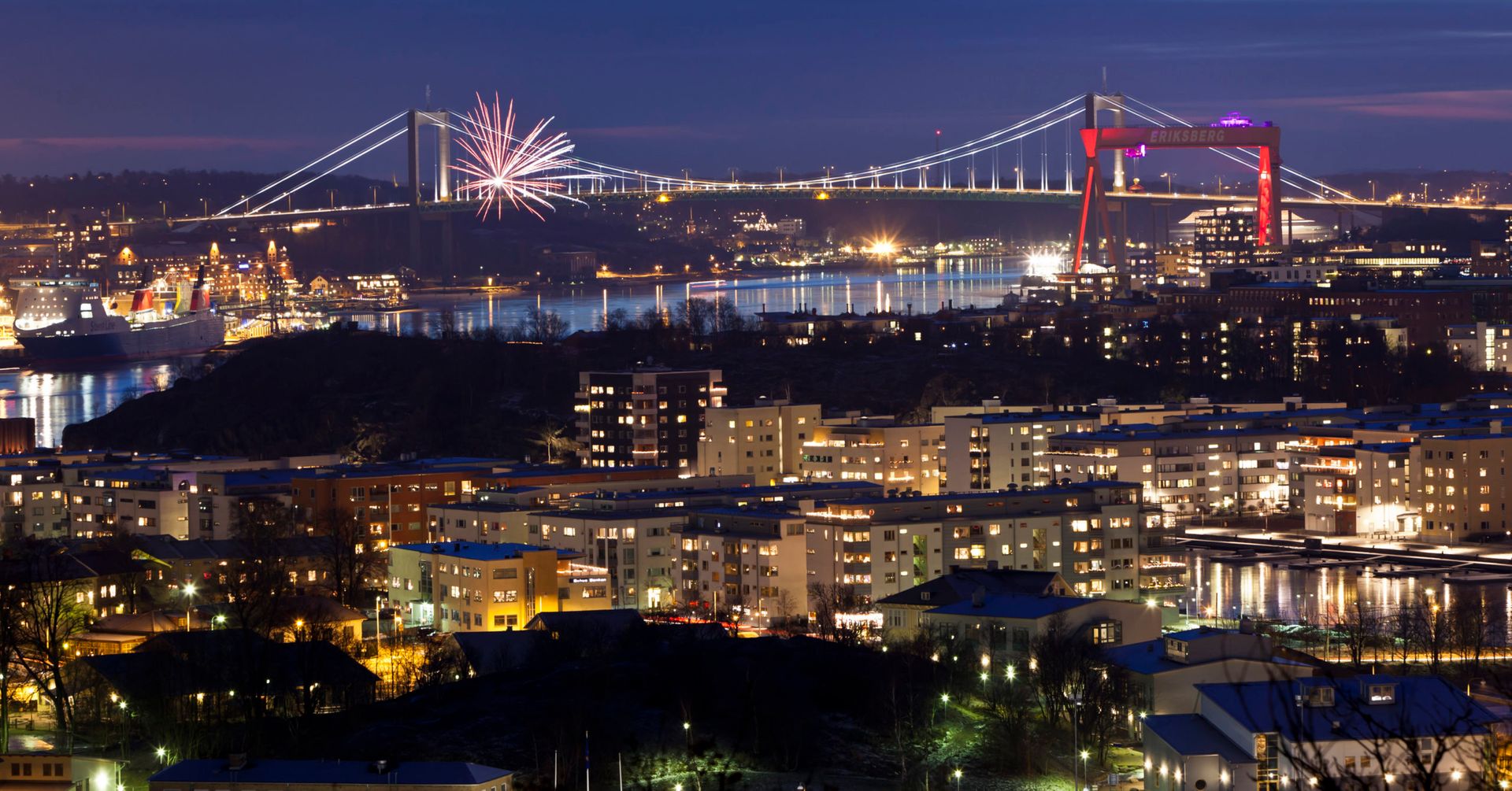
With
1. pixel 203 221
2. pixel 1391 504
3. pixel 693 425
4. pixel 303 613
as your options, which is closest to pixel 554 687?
pixel 303 613

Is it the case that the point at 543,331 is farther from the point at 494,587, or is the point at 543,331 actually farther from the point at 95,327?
the point at 494,587

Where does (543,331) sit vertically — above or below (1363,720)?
above

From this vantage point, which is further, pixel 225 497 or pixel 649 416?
pixel 649 416

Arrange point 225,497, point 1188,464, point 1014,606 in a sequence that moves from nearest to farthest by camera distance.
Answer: point 1014,606 < point 225,497 < point 1188,464

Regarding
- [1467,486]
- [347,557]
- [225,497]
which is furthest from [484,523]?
[1467,486]

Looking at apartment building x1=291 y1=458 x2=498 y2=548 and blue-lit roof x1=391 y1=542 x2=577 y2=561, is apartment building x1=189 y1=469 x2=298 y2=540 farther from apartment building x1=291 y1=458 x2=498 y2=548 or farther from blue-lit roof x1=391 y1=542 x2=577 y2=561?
blue-lit roof x1=391 y1=542 x2=577 y2=561

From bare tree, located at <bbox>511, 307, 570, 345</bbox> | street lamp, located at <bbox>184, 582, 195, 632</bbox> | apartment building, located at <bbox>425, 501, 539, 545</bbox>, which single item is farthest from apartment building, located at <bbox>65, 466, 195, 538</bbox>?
bare tree, located at <bbox>511, 307, 570, 345</bbox>

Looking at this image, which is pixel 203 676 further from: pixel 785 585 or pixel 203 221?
pixel 203 221

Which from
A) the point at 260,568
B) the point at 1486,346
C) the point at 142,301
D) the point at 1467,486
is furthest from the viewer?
the point at 142,301
